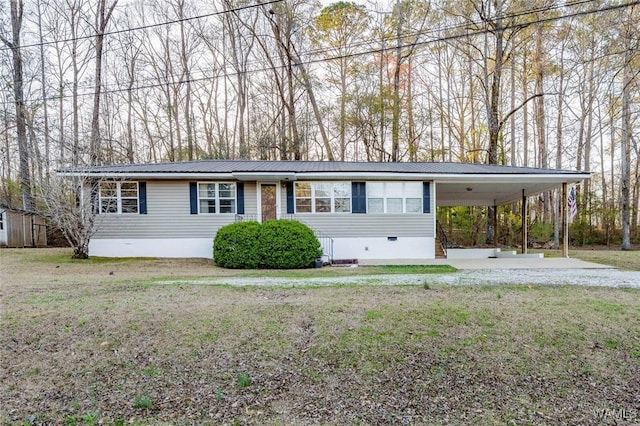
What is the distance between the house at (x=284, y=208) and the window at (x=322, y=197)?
33 mm

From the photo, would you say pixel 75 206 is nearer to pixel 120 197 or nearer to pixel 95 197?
pixel 95 197

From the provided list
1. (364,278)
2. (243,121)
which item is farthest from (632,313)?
(243,121)

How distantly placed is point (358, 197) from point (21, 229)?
47.2ft

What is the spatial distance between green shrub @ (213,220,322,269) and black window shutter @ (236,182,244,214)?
1629mm

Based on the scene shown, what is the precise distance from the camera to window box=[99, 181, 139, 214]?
11.3 m

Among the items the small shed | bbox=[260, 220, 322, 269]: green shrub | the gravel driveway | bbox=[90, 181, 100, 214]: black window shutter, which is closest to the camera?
the gravel driveway

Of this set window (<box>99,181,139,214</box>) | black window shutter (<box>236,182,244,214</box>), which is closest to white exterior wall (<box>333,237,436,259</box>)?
black window shutter (<box>236,182,244,214</box>)

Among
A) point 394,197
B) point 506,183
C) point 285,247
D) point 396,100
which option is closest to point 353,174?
point 394,197

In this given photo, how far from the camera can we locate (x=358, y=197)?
11.7 m

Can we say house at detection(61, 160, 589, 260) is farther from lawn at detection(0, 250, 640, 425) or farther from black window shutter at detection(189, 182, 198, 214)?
lawn at detection(0, 250, 640, 425)

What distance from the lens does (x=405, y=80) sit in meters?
20.1

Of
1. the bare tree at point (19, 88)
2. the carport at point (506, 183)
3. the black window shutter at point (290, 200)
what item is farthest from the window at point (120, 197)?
the carport at point (506, 183)

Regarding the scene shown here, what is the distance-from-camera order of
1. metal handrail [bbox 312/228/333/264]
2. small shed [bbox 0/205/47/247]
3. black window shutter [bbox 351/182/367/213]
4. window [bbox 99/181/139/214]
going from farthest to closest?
small shed [bbox 0/205/47/247] → black window shutter [bbox 351/182/367/213] → metal handrail [bbox 312/228/333/264] → window [bbox 99/181/139/214]

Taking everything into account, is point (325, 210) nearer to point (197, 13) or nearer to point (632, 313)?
point (632, 313)
